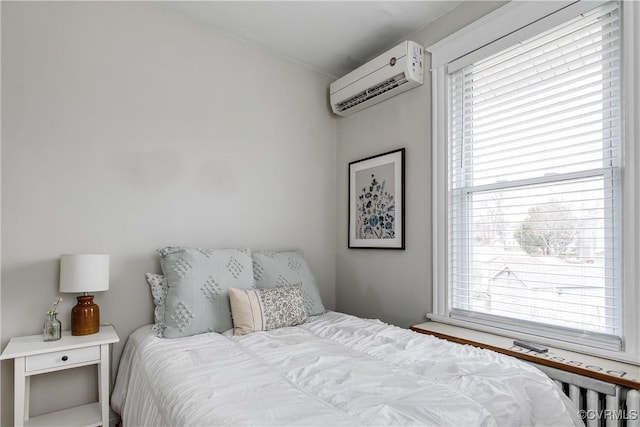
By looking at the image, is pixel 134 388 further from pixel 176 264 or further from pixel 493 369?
pixel 493 369

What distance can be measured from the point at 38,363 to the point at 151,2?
7.29ft

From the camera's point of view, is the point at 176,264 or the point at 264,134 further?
the point at 264,134

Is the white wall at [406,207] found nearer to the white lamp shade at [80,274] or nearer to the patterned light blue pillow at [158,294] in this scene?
the patterned light blue pillow at [158,294]

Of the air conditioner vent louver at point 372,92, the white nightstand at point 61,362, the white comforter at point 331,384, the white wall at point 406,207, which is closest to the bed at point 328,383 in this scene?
the white comforter at point 331,384

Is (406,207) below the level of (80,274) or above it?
above

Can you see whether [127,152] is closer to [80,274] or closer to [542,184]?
[80,274]

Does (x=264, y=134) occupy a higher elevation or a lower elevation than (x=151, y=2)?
lower

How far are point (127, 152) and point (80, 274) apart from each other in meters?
0.80

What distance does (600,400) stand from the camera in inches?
58.3

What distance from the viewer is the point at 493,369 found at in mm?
1442

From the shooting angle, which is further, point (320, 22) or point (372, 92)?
point (372, 92)

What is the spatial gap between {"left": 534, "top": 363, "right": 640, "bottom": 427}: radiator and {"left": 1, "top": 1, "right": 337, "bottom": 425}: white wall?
1997mm

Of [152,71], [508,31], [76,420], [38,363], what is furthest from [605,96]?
[76,420]

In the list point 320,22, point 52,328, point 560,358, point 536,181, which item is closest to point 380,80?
point 320,22
